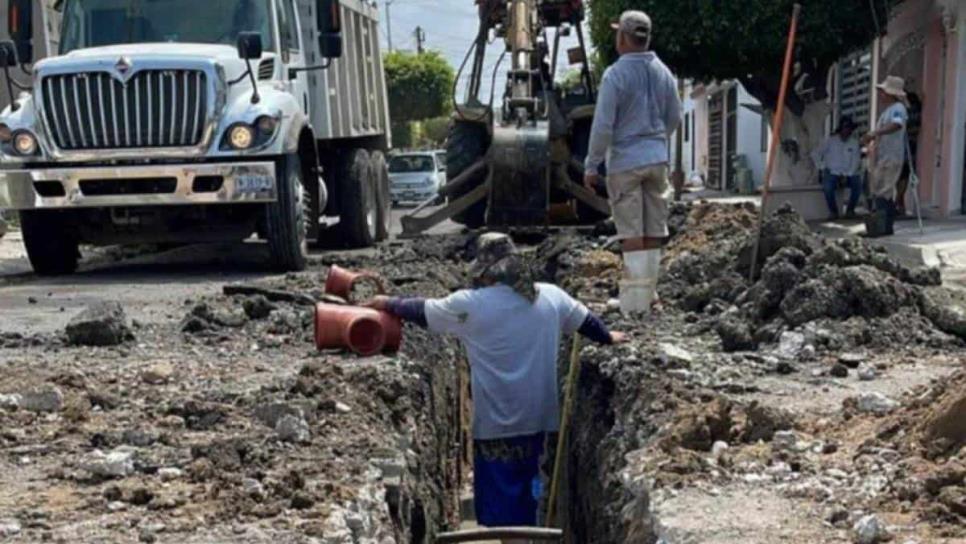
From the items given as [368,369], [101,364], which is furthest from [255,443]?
[101,364]

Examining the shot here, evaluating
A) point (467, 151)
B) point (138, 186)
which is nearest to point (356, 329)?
point (138, 186)

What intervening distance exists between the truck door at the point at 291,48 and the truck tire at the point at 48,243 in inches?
97.7

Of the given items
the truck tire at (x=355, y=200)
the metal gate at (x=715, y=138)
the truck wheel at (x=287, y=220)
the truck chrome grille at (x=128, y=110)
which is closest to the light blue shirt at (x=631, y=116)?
the truck wheel at (x=287, y=220)

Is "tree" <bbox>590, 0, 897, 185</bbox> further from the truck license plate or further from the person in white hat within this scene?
the truck license plate

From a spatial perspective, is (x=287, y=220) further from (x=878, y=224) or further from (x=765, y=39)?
(x=765, y=39)

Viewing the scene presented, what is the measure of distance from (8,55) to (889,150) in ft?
28.5

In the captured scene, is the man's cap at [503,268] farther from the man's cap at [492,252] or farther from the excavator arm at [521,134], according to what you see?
the excavator arm at [521,134]

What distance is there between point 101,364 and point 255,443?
2047 millimetres

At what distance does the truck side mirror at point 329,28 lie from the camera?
10.7m

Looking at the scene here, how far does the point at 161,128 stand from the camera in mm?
9852

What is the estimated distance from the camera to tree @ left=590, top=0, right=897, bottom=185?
1527cm

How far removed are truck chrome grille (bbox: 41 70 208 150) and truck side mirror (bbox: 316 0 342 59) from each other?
1.34 m

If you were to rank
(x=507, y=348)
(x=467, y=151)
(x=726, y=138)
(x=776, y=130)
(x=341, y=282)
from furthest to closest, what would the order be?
(x=726, y=138) → (x=467, y=151) → (x=776, y=130) → (x=341, y=282) → (x=507, y=348)

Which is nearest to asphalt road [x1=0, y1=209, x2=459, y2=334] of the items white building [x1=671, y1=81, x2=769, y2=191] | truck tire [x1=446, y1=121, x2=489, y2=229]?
truck tire [x1=446, y1=121, x2=489, y2=229]
